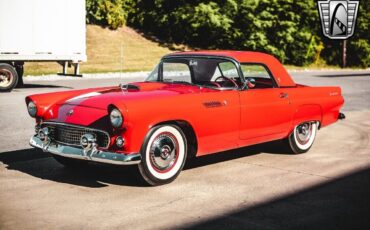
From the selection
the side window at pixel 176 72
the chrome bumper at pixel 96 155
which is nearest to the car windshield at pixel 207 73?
the side window at pixel 176 72

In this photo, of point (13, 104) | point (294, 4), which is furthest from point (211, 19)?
point (13, 104)

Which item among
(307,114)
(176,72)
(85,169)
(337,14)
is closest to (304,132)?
(307,114)

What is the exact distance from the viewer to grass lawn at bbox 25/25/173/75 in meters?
23.5

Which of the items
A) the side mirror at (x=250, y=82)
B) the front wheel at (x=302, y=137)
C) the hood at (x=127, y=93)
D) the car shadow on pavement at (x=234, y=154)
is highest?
the side mirror at (x=250, y=82)

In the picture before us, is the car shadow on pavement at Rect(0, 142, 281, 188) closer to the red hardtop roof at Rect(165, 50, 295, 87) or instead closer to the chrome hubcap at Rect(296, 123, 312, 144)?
the chrome hubcap at Rect(296, 123, 312, 144)

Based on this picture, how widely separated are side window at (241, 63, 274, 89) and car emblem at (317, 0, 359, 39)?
19.1 meters

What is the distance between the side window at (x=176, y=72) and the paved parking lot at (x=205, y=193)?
1.09m

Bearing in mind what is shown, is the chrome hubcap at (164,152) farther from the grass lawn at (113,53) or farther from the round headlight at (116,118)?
the grass lawn at (113,53)

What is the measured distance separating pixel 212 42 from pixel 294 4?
6.80 metres

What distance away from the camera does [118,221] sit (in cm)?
394

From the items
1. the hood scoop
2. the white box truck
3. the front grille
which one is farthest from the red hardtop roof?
the white box truck

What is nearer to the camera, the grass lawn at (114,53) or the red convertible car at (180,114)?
the red convertible car at (180,114)

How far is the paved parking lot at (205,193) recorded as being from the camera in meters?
3.96

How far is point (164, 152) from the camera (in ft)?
16.3
